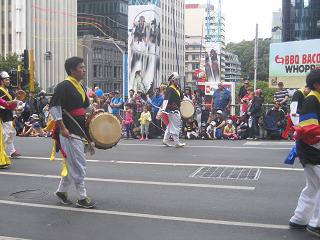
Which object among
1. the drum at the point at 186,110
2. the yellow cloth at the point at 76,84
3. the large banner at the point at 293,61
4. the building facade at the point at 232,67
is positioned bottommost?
the drum at the point at 186,110

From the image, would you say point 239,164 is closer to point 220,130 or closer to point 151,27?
point 220,130

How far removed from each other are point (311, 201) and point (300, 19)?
297ft

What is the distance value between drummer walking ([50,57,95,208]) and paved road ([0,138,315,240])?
0.45 meters

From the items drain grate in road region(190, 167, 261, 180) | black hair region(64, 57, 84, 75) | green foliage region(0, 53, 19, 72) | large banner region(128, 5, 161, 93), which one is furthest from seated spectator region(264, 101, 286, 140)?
green foliage region(0, 53, 19, 72)

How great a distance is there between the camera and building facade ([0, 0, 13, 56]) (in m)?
81.9

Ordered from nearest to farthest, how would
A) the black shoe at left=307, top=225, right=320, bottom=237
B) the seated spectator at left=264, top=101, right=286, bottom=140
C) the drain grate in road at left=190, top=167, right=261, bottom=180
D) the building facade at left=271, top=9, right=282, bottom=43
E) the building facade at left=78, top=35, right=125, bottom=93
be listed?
the black shoe at left=307, top=225, right=320, bottom=237 < the drain grate in road at left=190, top=167, right=261, bottom=180 < the seated spectator at left=264, top=101, right=286, bottom=140 < the building facade at left=78, top=35, right=125, bottom=93 < the building facade at left=271, top=9, right=282, bottom=43

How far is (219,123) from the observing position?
1883cm

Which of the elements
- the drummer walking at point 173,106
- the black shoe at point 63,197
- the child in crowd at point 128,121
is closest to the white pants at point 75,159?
the black shoe at point 63,197

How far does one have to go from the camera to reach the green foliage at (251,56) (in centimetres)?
11281

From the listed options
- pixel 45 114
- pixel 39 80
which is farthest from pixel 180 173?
pixel 39 80

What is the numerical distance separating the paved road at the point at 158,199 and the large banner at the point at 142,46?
36.6 meters

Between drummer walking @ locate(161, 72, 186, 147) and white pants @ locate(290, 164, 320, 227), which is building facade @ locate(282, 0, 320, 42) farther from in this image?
white pants @ locate(290, 164, 320, 227)

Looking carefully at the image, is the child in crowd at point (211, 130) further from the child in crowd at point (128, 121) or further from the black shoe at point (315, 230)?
the black shoe at point (315, 230)

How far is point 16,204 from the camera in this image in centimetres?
802
